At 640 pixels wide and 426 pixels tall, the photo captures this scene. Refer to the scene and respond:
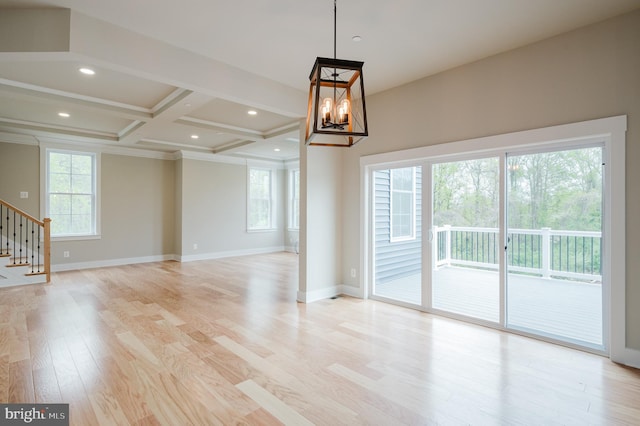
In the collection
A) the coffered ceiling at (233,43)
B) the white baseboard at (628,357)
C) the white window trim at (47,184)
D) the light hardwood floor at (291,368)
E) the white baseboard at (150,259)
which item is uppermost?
the coffered ceiling at (233,43)

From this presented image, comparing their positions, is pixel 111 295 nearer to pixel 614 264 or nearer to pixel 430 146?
pixel 430 146

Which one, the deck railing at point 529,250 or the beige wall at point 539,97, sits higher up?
the beige wall at point 539,97

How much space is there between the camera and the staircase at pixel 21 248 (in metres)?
5.45

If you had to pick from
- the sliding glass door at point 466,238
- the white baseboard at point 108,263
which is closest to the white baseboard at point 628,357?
the sliding glass door at point 466,238

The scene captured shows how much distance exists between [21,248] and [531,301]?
860cm

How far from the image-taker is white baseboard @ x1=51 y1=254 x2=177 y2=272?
6843mm

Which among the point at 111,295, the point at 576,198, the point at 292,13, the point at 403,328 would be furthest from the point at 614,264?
the point at 111,295

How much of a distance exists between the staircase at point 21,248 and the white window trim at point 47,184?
1.14ft

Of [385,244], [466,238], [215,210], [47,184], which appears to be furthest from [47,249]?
[466,238]

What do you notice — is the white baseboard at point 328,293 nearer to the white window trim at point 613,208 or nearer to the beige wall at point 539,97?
the beige wall at point 539,97

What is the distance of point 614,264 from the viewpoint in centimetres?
277

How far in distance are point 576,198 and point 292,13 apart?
3.14m

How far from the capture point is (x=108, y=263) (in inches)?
292

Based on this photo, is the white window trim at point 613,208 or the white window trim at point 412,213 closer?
the white window trim at point 613,208
